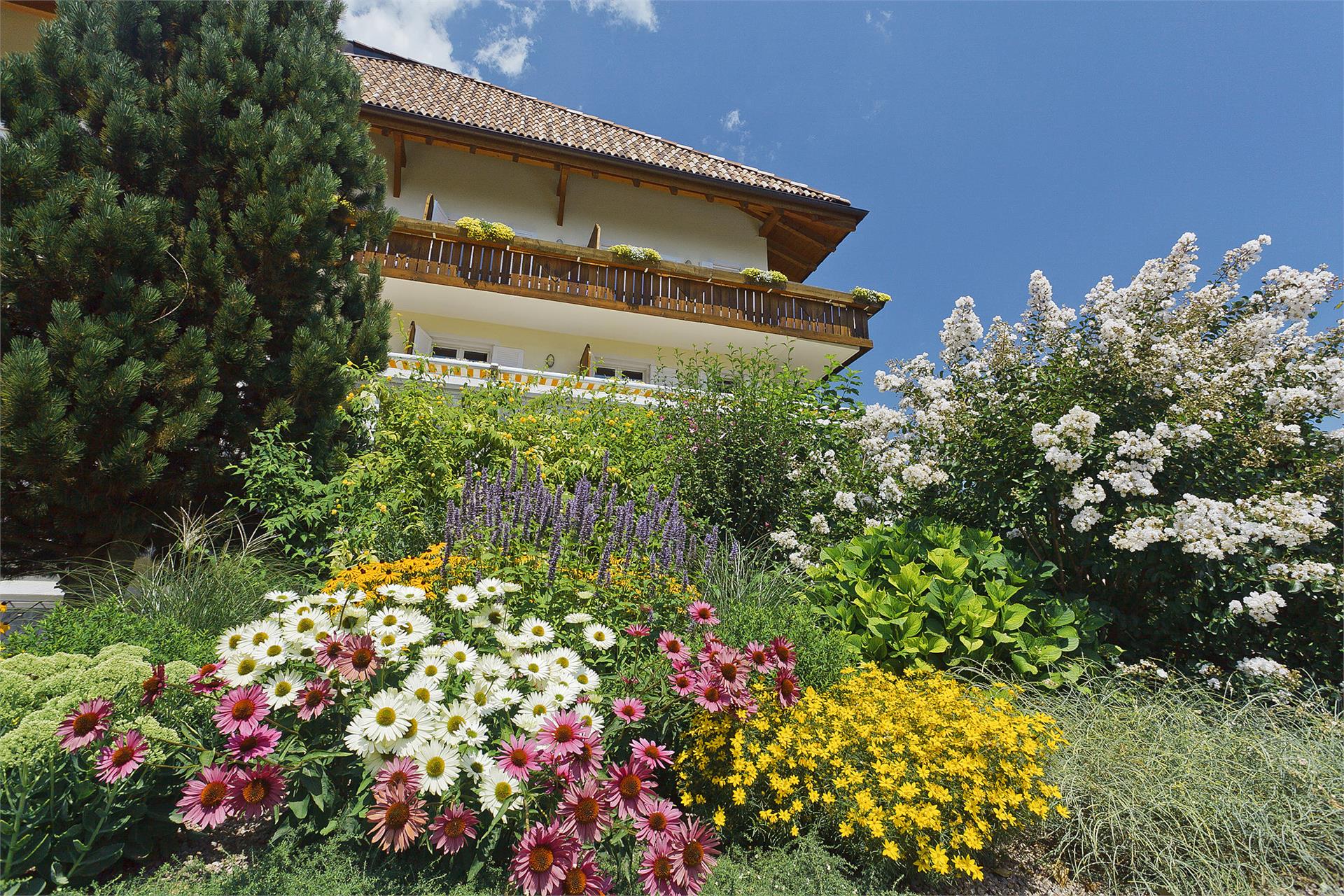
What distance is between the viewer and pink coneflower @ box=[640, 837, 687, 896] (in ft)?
6.45

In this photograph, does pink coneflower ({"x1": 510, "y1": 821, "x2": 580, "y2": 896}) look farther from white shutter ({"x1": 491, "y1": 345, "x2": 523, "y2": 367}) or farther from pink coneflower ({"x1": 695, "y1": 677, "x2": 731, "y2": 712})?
white shutter ({"x1": 491, "y1": 345, "x2": 523, "y2": 367})

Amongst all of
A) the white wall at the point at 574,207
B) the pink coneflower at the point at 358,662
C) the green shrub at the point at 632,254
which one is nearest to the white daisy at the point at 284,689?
the pink coneflower at the point at 358,662

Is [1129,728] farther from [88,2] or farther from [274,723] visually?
[88,2]

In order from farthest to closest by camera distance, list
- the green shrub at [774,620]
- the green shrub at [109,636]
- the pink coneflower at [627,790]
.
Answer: the green shrub at [774,620]
the green shrub at [109,636]
the pink coneflower at [627,790]

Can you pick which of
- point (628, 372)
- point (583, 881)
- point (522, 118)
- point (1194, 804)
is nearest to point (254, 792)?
point (583, 881)

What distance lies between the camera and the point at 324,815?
232 centimetres

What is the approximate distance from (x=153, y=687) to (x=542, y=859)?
1.45 m

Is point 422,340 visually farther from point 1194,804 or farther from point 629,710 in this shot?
point 1194,804

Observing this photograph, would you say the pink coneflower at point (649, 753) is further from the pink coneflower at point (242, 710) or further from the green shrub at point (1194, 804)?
the green shrub at point (1194, 804)

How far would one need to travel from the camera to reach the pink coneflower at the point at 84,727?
205 cm

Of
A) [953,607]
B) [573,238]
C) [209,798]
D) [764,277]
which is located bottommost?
[209,798]

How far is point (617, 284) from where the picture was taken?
1225 centimetres

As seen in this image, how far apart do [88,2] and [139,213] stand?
212 centimetres

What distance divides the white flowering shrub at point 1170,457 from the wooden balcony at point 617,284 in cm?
768
